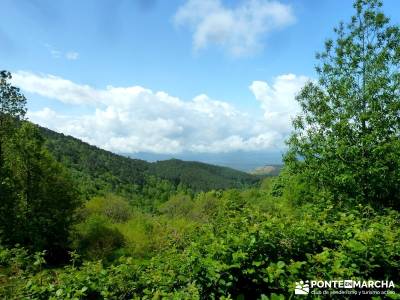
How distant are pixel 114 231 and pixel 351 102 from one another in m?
44.7

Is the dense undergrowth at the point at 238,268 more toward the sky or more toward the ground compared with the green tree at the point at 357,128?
more toward the ground

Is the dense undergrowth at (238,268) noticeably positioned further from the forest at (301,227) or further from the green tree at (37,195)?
the green tree at (37,195)

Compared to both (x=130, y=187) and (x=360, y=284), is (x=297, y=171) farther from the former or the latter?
(x=130, y=187)

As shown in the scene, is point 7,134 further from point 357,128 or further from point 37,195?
point 357,128

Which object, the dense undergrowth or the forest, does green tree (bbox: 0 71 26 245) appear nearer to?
the forest

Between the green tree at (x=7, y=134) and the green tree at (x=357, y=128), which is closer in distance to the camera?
the green tree at (x=357, y=128)

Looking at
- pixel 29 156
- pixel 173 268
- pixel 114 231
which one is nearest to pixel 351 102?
pixel 173 268

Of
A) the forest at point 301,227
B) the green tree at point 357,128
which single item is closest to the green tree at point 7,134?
the forest at point 301,227

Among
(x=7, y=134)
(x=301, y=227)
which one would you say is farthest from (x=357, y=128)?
(x=7, y=134)

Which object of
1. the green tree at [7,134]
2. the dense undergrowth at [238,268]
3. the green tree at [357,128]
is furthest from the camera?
the green tree at [7,134]

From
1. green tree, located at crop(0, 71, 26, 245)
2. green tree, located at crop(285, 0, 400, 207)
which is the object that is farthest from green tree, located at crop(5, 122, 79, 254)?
green tree, located at crop(285, 0, 400, 207)

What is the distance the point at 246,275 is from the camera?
4.91 metres

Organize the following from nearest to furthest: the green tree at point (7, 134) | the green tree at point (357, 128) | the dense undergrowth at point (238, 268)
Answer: the dense undergrowth at point (238, 268) → the green tree at point (357, 128) → the green tree at point (7, 134)

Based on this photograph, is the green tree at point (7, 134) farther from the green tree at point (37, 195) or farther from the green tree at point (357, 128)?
the green tree at point (357, 128)
